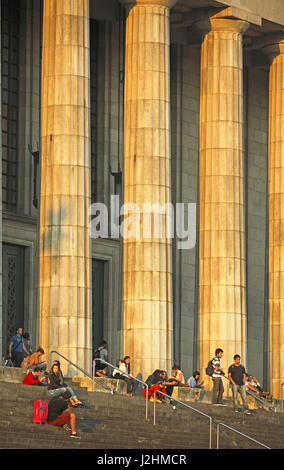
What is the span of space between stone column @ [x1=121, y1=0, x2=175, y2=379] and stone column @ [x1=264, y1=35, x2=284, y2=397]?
342 inches

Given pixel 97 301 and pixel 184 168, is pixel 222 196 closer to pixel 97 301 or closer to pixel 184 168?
pixel 97 301

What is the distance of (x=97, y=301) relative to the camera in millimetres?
54000

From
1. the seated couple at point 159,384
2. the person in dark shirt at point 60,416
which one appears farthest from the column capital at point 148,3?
the person in dark shirt at point 60,416

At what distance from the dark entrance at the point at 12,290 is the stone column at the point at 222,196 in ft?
23.9

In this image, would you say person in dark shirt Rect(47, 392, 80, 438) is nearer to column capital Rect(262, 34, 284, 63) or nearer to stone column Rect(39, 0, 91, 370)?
stone column Rect(39, 0, 91, 370)

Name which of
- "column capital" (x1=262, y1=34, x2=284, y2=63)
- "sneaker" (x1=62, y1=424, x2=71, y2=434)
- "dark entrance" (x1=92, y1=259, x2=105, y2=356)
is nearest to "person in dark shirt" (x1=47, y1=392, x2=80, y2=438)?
"sneaker" (x1=62, y1=424, x2=71, y2=434)

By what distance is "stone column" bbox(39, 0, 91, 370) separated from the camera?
41781 millimetres

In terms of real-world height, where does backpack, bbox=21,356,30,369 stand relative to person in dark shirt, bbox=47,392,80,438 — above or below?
above

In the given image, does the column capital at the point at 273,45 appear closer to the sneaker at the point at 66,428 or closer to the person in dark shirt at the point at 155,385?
the person in dark shirt at the point at 155,385

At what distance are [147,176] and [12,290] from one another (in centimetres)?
805

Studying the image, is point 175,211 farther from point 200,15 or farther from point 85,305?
point 85,305

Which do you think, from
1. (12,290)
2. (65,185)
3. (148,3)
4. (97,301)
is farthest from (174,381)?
(148,3)

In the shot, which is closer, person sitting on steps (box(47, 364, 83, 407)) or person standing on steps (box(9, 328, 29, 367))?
person sitting on steps (box(47, 364, 83, 407))

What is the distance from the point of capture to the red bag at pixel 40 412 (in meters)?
32.2
